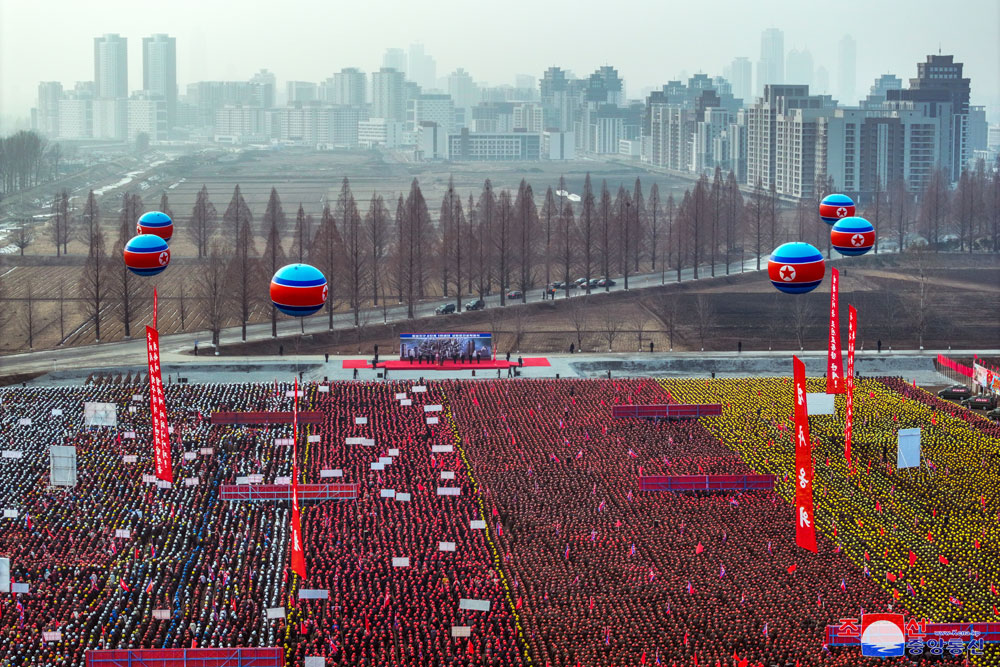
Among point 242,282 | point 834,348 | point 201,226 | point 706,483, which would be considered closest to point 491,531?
point 706,483

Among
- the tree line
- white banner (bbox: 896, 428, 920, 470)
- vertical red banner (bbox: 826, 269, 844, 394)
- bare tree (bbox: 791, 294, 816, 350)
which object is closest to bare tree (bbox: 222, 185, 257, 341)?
A: the tree line

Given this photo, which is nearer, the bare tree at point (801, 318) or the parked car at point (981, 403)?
the parked car at point (981, 403)

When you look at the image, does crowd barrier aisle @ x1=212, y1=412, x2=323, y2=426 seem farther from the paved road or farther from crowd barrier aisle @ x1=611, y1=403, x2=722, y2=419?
the paved road

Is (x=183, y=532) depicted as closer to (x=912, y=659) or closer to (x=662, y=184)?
(x=912, y=659)

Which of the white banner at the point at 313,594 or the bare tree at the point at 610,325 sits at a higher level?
the bare tree at the point at 610,325

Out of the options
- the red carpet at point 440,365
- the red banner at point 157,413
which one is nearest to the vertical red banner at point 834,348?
the red carpet at point 440,365

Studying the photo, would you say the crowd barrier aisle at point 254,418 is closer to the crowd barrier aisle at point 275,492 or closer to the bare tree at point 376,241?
the crowd barrier aisle at point 275,492
